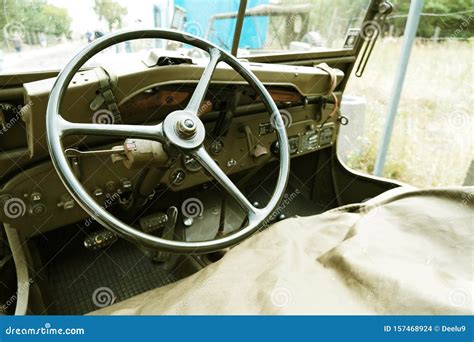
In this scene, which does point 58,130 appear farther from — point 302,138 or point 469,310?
point 302,138

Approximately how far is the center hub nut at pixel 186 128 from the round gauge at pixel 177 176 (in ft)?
1.50

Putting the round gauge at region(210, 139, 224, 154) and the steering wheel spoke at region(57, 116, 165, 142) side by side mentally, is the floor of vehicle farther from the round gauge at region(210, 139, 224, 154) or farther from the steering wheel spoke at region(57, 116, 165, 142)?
the steering wheel spoke at region(57, 116, 165, 142)

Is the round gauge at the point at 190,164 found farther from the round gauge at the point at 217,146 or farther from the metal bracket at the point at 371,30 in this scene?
the metal bracket at the point at 371,30

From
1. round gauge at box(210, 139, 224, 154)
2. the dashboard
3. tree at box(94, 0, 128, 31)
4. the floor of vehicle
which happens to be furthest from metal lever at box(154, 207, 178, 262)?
tree at box(94, 0, 128, 31)

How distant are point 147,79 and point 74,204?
0.54m

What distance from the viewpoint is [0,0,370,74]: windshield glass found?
1.18 meters

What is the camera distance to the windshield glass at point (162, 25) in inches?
46.3

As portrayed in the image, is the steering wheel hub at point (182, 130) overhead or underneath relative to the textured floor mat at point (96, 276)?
overhead

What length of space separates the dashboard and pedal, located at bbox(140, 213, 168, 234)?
0.16m

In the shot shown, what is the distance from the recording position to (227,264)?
1075mm

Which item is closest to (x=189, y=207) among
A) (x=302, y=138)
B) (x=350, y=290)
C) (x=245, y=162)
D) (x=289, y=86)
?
(x=245, y=162)

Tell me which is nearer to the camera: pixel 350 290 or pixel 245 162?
pixel 350 290

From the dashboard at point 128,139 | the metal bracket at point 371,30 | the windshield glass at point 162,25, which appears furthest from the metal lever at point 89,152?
the metal bracket at point 371,30

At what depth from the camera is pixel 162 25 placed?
1.42m
